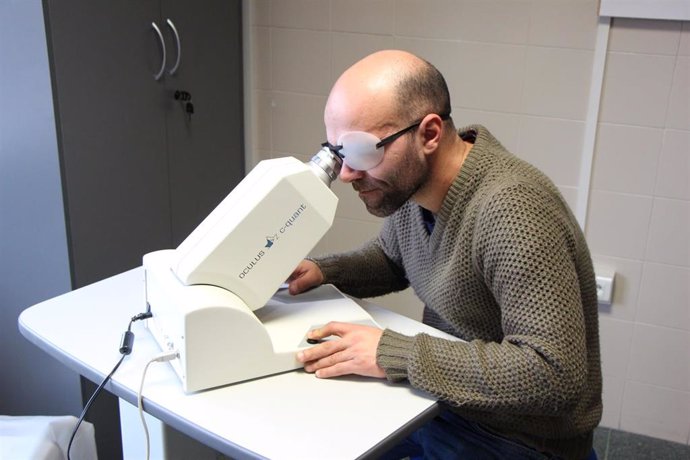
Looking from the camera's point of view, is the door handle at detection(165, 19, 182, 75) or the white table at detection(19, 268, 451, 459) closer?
the white table at detection(19, 268, 451, 459)

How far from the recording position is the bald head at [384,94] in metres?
1.28

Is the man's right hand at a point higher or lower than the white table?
higher

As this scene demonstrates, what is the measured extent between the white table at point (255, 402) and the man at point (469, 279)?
5 centimetres

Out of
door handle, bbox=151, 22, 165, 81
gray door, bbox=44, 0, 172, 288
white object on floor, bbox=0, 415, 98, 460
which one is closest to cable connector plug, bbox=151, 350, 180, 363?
white object on floor, bbox=0, 415, 98, 460

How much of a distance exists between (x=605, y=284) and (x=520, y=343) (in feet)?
4.26

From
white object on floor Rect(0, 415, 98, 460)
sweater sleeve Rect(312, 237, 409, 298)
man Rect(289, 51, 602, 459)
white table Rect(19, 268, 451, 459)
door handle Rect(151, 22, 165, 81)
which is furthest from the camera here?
door handle Rect(151, 22, 165, 81)

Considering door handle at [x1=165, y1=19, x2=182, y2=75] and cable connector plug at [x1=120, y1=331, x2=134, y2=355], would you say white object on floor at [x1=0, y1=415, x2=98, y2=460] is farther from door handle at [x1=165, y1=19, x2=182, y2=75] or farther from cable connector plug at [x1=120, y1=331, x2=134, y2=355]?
door handle at [x1=165, y1=19, x2=182, y2=75]

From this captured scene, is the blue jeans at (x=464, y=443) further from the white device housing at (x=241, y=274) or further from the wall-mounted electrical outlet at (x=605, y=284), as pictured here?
the wall-mounted electrical outlet at (x=605, y=284)

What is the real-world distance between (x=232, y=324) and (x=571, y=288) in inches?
21.6

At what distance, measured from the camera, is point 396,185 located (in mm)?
1357

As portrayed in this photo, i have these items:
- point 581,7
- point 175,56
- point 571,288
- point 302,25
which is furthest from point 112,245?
point 581,7

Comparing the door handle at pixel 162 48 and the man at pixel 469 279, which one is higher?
the door handle at pixel 162 48

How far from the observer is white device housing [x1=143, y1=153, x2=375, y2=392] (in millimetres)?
1140

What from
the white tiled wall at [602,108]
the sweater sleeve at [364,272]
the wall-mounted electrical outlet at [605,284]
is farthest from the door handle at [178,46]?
the wall-mounted electrical outlet at [605,284]
